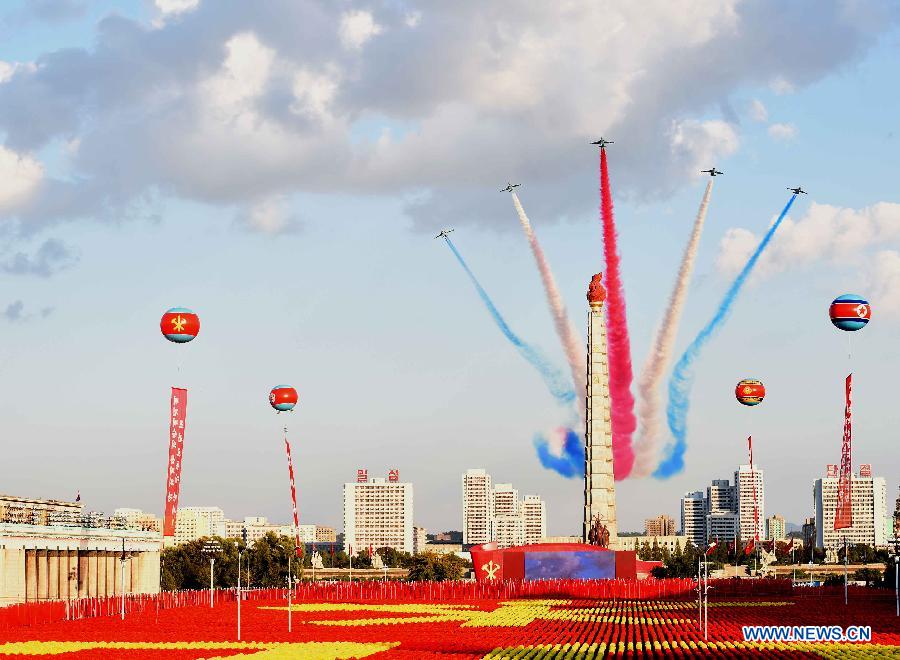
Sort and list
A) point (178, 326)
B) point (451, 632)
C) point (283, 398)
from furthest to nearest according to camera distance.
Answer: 1. point (283, 398)
2. point (178, 326)
3. point (451, 632)

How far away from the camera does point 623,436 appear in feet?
581

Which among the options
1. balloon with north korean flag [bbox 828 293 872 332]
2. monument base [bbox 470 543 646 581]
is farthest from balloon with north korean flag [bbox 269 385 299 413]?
balloon with north korean flag [bbox 828 293 872 332]

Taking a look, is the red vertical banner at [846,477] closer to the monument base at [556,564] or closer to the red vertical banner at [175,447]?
the monument base at [556,564]

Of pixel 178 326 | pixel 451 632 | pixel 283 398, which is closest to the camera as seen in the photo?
pixel 451 632

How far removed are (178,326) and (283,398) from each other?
39.4 meters

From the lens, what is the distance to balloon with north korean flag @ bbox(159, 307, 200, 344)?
399ft

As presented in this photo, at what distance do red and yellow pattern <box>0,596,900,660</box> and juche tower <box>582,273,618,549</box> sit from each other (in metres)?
47.0

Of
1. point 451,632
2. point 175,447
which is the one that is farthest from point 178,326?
point 451,632

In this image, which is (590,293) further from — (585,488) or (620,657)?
(620,657)

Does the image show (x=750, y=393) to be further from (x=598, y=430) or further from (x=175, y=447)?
(x=175, y=447)

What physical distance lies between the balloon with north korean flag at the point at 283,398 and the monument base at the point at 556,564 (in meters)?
29.5

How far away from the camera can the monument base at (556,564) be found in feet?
477

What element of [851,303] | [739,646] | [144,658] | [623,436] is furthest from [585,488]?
[144,658]

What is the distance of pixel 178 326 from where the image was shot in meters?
122
